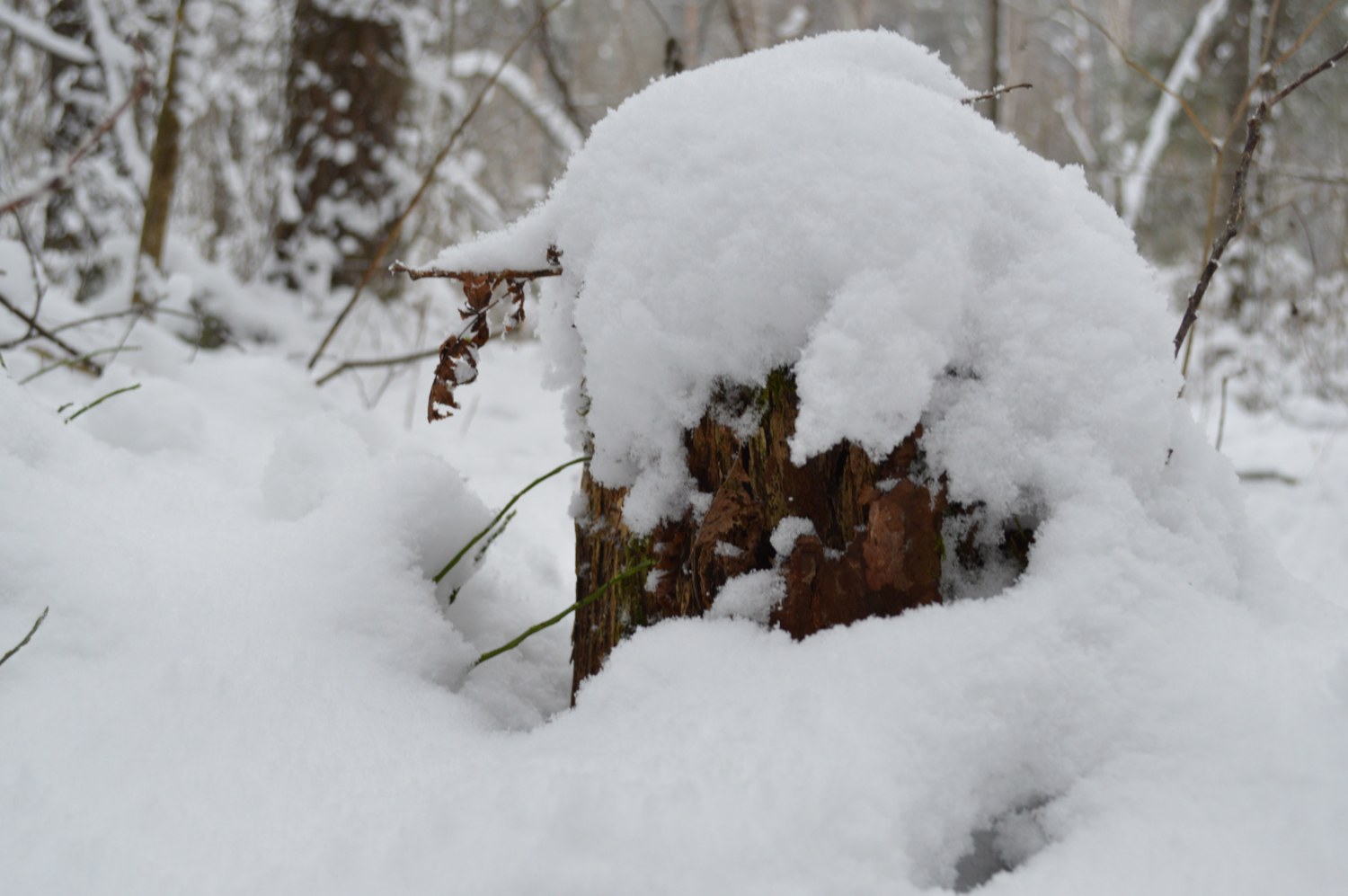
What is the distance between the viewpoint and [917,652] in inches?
29.5

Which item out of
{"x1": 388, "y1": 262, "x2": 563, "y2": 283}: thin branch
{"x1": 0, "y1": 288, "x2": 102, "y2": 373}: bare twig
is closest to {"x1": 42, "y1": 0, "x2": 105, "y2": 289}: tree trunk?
{"x1": 0, "y1": 288, "x2": 102, "y2": 373}: bare twig

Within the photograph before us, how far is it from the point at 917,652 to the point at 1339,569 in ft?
9.58

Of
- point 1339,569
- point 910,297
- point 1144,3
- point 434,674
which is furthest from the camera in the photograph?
point 1144,3

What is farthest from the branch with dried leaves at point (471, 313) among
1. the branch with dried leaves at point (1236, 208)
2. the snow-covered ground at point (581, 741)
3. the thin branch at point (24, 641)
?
the branch with dried leaves at point (1236, 208)

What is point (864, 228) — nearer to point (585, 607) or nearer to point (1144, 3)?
point (585, 607)

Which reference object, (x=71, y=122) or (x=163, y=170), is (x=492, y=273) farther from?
(x=71, y=122)

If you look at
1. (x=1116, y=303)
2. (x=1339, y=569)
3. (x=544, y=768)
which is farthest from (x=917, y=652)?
(x=1339, y=569)

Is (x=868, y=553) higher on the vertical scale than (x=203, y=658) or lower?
higher

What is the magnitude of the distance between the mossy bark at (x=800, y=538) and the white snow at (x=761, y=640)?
4 cm

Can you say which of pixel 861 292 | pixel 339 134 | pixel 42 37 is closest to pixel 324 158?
pixel 339 134

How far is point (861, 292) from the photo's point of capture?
818mm

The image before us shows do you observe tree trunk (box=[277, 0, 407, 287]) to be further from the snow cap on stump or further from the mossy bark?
the mossy bark

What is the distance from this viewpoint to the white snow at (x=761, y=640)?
64 cm

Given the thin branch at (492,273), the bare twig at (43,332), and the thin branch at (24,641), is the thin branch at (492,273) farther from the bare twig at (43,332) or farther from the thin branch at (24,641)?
the bare twig at (43,332)
